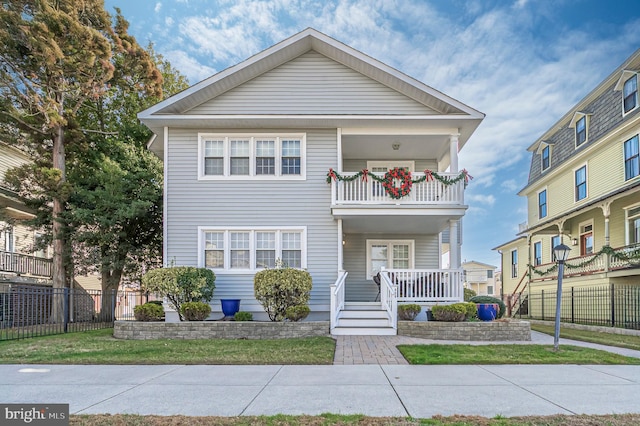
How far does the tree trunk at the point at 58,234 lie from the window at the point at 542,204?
2400 cm

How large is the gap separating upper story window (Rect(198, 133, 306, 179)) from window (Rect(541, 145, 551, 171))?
1700 centimetres

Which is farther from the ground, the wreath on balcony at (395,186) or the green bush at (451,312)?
the wreath on balcony at (395,186)

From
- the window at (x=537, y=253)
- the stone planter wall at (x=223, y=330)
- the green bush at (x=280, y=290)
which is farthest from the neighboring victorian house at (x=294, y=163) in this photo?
the window at (x=537, y=253)

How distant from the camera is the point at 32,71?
15.6 metres

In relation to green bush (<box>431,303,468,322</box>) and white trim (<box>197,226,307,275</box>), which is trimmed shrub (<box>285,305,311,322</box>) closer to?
white trim (<box>197,226,307,275</box>)

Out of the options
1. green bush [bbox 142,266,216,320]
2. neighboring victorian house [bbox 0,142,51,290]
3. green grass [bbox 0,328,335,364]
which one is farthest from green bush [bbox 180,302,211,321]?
neighboring victorian house [bbox 0,142,51,290]

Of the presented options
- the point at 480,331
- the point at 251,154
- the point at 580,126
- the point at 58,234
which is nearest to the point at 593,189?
the point at 580,126

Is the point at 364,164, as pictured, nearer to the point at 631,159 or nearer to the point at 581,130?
the point at 631,159

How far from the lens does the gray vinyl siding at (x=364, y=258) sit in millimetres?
15680

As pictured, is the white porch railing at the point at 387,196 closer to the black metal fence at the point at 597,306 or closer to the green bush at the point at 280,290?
the green bush at the point at 280,290

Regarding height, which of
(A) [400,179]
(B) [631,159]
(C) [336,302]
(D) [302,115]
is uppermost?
(D) [302,115]

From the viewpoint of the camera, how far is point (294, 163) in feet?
46.8

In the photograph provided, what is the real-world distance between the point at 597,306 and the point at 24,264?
2417cm

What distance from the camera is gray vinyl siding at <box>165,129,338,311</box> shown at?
1391cm
